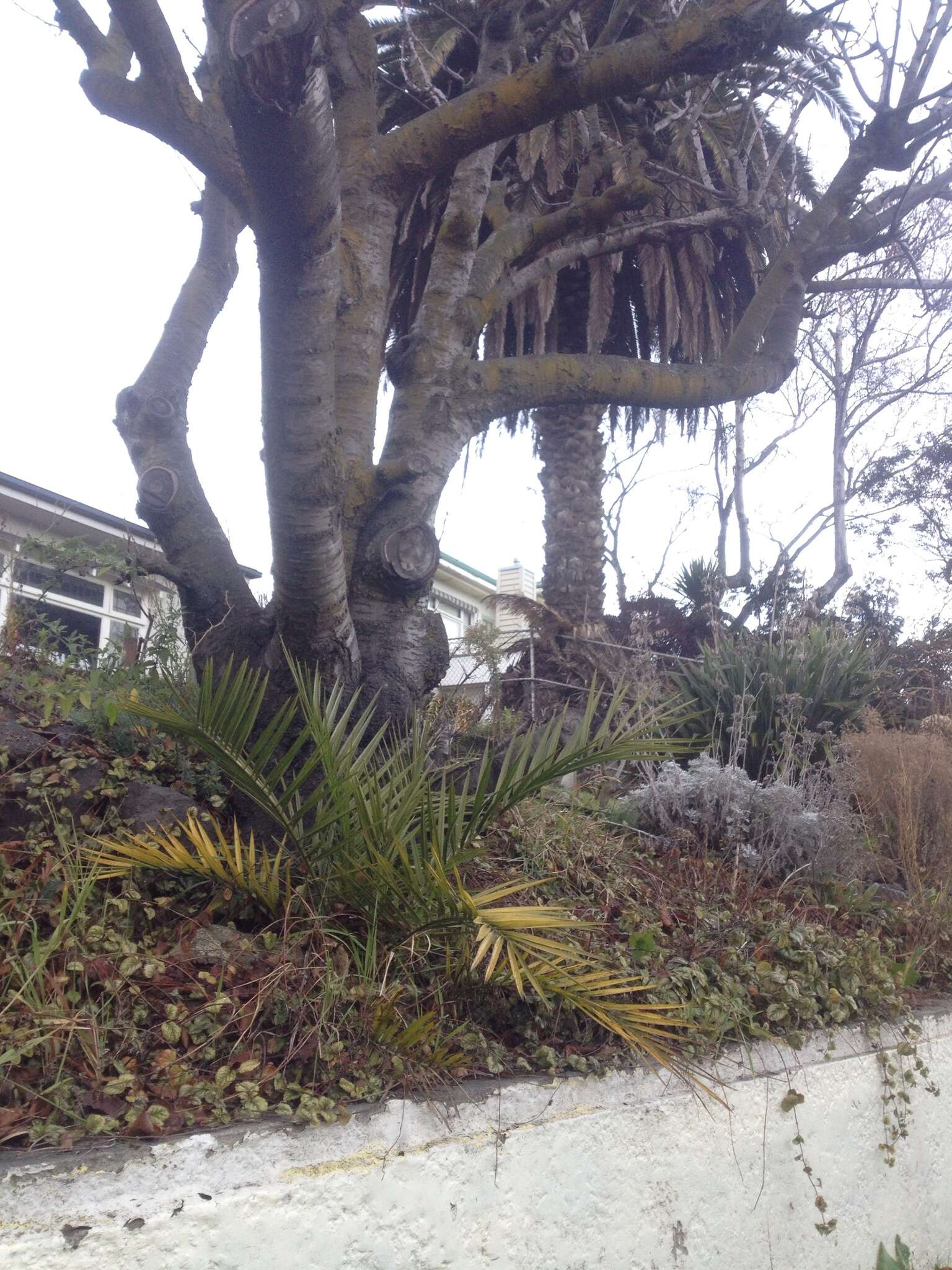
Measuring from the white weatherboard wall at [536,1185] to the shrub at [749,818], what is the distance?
3.34 feet

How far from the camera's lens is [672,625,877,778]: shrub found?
6.27 m

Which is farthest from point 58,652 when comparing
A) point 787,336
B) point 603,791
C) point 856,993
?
point 787,336

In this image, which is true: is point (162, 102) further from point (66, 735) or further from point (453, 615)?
point (453, 615)

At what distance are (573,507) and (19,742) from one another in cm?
704

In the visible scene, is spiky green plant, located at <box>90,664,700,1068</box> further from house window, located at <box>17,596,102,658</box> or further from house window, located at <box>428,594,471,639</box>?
house window, located at <box>428,594,471,639</box>

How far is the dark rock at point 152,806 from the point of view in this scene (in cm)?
370

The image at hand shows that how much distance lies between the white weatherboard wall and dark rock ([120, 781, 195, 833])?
4.65 feet

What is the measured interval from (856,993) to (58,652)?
460cm

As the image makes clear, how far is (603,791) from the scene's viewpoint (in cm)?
609

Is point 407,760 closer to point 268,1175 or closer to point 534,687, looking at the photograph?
point 268,1175

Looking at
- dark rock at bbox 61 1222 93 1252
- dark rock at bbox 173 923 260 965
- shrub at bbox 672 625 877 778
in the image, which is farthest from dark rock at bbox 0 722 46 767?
shrub at bbox 672 625 877 778

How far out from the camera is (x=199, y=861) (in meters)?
A: 3.29

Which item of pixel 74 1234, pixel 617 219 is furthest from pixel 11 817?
pixel 617 219

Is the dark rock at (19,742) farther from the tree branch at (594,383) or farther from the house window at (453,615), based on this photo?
the house window at (453,615)
